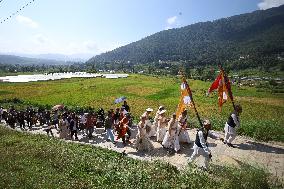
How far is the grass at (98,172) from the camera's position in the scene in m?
9.80

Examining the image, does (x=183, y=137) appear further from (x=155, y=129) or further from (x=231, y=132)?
(x=155, y=129)

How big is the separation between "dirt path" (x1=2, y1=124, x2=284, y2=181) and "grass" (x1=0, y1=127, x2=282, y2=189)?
1002mm

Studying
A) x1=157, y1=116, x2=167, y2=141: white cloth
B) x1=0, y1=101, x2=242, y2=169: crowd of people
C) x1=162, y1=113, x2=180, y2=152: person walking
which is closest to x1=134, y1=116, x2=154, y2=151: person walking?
x1=0, y1=101, x2=242, y2=169: crowd of people

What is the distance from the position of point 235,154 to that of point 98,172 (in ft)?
18.7

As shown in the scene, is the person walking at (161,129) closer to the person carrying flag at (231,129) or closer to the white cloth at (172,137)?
the white cloth at (172,137)

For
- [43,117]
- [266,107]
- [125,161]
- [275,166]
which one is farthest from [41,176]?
[266,107]

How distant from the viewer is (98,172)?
12188 millimetres

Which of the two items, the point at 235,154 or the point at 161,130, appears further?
the point at 161,130

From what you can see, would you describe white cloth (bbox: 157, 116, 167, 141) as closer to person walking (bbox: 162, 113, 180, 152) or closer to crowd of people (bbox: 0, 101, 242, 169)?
crowd of people (bbox: 0, 101, 242, 169)

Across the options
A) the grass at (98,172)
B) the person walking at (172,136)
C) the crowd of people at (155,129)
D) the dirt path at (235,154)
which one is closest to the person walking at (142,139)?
the crowd of people at (155,129)

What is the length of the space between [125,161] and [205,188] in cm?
436

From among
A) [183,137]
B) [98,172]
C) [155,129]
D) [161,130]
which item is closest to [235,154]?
[183,137]

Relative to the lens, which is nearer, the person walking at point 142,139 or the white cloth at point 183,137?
the person walking at point 142,139

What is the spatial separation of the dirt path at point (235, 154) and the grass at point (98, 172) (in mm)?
1002
